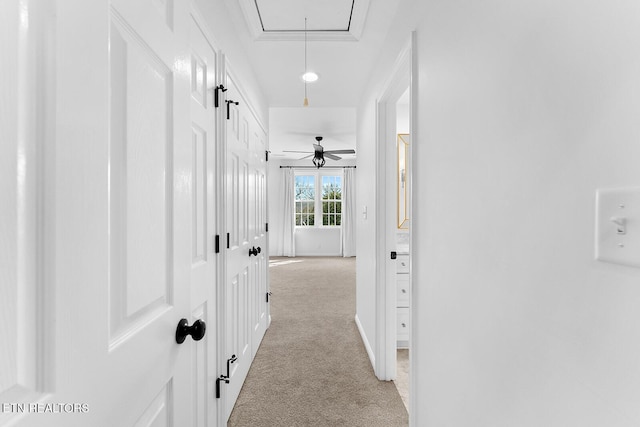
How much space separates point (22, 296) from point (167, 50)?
65 centimetres

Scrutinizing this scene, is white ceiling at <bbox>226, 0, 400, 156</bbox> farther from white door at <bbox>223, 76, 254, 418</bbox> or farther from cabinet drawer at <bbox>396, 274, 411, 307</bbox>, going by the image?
cabinet drawer at <bbox>396, 274, 411, 307</bbox>

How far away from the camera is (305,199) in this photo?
851cm

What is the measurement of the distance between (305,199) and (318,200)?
0.33 m

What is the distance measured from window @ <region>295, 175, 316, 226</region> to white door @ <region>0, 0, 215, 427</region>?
24.8 feet

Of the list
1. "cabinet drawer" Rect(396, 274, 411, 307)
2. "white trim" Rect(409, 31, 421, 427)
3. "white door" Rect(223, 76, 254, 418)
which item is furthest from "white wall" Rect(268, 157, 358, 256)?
"white trim" Rect(409, 31, 421, 427)

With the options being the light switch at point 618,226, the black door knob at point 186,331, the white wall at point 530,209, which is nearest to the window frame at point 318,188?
the white wall at point 530,209

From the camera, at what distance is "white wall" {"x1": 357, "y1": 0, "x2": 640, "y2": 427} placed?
53 centimetres

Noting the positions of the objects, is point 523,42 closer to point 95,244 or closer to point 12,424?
point 95,244

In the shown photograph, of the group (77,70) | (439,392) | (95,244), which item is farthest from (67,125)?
(439,392)

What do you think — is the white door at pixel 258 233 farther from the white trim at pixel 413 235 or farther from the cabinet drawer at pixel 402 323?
the white trim at pixel 413 235

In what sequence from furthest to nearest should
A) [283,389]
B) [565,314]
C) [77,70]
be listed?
1. [283,389]
2. [565,314]
3. [77,70]

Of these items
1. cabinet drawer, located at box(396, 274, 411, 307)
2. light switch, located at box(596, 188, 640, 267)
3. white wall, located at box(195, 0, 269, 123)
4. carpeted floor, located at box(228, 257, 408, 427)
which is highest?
white wall, located at box(195, 0, 269, 123)

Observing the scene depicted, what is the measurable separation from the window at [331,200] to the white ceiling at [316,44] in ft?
15.9

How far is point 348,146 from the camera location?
273 inches
